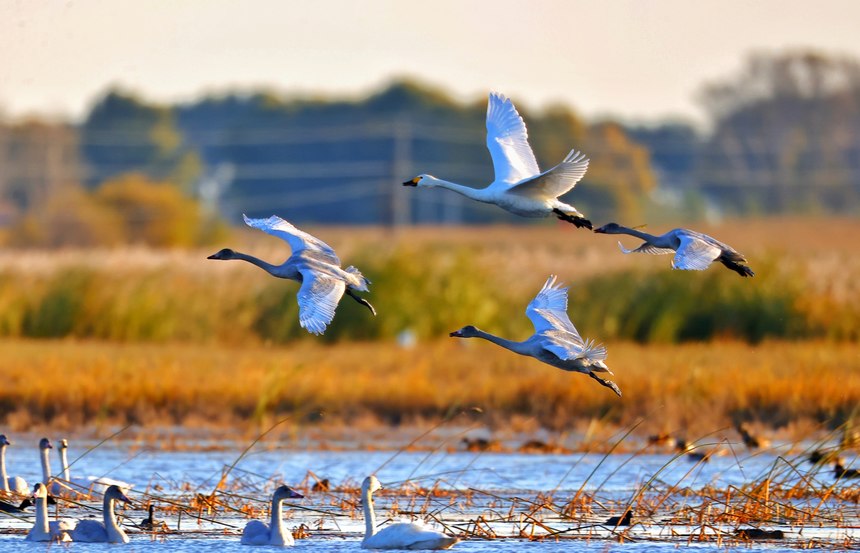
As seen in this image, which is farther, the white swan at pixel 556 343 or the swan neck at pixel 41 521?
the swan neck at pixel 41 521

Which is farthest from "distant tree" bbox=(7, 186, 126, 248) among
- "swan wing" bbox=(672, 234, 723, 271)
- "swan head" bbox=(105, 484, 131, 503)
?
"swan wing" bbox=(672, 234, 723, 271)

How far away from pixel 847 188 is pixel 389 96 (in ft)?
58.9

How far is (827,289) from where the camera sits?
75.2ft

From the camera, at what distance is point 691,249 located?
32.4ft

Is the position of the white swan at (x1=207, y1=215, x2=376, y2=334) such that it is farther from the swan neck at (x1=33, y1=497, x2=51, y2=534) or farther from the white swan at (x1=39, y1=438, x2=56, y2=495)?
the white swan at (x1=39, y1=438, x2=56, y2=495)

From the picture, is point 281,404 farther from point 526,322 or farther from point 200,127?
point 200,127

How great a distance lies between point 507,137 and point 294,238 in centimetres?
180

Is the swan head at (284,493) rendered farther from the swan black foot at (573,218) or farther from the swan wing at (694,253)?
the swan wing at (694,253)

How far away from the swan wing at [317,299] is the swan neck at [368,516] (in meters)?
1.39

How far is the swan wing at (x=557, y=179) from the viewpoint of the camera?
1041 cm

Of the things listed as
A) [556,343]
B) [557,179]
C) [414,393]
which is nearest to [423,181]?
[557,179]

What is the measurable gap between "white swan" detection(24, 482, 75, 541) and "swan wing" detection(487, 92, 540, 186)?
3.55 metres

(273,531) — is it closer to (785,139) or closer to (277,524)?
(277,524)

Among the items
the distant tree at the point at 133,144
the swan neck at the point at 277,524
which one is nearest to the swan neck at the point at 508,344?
the swan neck at the point at 277,524
